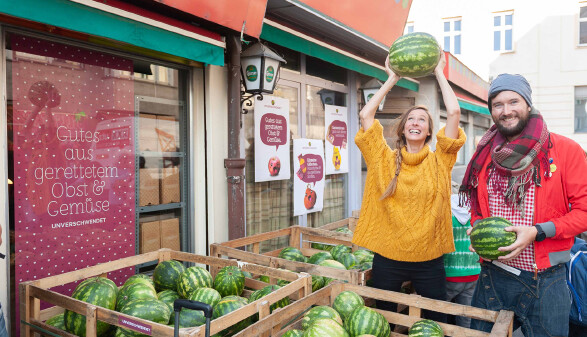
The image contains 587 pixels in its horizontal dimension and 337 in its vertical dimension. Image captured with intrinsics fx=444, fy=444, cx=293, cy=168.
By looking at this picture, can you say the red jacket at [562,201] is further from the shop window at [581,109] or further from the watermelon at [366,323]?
the shop window at [581,109]

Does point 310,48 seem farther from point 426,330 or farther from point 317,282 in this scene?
point 426,330

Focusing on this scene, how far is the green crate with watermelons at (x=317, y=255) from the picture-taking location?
11.2ft

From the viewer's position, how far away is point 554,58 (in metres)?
20.1

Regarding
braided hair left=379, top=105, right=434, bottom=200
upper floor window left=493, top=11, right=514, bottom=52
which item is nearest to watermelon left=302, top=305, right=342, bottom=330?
braided hair left=379, top=105, right=434, bottom=200

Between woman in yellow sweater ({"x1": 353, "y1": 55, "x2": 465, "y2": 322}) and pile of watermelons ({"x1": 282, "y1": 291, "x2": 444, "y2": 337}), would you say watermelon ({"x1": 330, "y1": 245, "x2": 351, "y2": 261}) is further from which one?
pile of watermelons ({"x1": 282, "y1": 291, "x2": 444, "y2": 337})

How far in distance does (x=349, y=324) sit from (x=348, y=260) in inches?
50.1

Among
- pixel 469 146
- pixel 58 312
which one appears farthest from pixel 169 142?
pixel 469 146

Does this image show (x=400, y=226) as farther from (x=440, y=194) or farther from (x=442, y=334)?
(x=442, y=334)

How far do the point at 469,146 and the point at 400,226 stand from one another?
44.3 feet

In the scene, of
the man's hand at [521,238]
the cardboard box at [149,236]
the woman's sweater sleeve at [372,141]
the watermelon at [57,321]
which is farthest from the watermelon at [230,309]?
the cardboard box at [149,236]

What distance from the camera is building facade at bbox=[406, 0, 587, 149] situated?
19.7m

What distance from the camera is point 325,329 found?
8.01ft

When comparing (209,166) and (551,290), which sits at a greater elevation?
(209,166)

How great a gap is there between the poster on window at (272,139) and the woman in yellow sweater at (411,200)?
2825 mm
